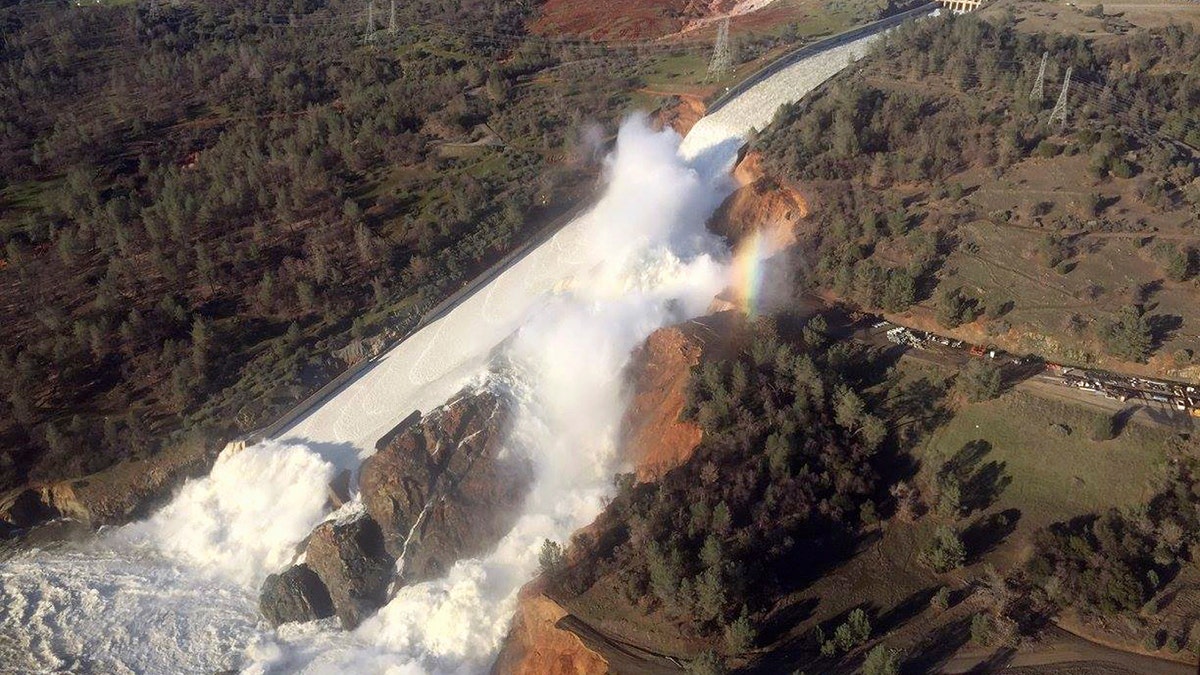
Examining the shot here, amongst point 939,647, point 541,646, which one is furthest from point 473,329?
point 939,647

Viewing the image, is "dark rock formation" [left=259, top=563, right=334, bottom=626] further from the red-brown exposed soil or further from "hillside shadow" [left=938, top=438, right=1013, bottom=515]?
the red-brown exposed soil

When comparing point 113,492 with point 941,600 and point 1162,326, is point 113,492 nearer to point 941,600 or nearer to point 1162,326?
point 941,600

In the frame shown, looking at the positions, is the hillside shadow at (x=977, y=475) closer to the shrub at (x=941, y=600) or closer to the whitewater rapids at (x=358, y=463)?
the shrub at (x=941, y=600)

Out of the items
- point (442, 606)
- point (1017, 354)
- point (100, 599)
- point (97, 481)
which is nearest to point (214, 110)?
point (97, 481)

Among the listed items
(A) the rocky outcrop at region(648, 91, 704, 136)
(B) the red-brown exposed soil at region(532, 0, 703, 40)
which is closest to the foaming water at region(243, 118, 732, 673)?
(A) the rocky outcrop at region(648, 91, 704, 136)

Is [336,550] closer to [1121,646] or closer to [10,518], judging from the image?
[10,518]
